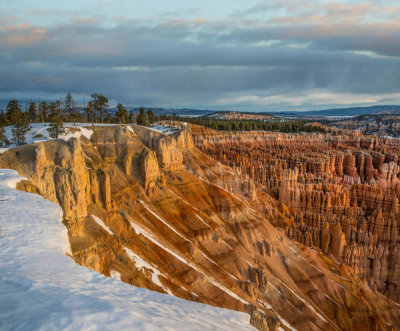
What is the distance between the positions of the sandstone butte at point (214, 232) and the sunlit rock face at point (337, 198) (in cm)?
24

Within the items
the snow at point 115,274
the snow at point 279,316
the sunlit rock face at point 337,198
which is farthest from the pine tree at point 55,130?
the sunlit rock face at point 337,198

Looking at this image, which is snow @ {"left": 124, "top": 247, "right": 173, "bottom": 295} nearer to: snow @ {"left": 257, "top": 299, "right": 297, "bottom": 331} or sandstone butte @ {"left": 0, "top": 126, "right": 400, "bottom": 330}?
sandstone butte @ {"left": 0, "top": 126, "right": 400, "bottom": 330}

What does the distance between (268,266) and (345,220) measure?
80.8 feet

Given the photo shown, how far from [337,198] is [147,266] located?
51.8m

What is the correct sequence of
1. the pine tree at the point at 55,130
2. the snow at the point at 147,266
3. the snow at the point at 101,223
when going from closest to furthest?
→ the snow at the point at 147,266
the snow at the point at 101,223
the pine tree at the point at 55,130

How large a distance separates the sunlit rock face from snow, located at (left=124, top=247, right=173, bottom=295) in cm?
3192

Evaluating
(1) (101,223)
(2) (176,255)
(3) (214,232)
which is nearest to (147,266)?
(2) (176,255)

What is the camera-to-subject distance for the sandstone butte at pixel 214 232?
86.1ft

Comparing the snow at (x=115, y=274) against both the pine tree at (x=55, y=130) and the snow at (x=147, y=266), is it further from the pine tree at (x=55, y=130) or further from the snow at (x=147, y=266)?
the pine tree at (x=55, y=130)

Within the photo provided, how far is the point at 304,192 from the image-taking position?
68062 millimetres

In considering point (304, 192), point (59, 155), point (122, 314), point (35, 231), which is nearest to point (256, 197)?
point (304, 192)

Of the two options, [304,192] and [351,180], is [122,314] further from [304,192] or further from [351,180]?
[351,180]

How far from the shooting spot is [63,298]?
25.7ft

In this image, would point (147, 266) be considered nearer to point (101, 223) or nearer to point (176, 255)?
point (176, 255)
